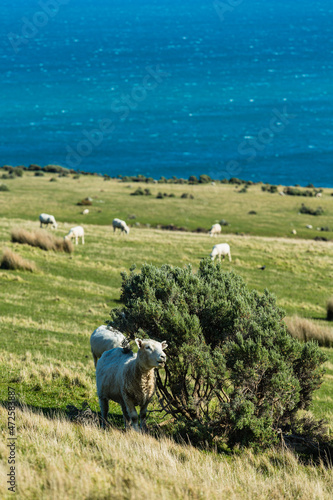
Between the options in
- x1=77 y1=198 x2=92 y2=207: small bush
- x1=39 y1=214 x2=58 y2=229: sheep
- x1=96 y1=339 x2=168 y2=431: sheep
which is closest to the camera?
x1=96 y1=339 x2=168 y2=431: sheep

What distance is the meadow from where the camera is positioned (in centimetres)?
693

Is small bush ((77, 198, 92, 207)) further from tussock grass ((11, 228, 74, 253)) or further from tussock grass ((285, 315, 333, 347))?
tussock grass ((285, 315, 333, 347))

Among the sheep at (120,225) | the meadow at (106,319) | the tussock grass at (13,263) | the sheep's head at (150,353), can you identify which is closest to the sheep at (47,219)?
the meadow at (106,319)

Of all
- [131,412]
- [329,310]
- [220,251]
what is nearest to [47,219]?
[220,251]

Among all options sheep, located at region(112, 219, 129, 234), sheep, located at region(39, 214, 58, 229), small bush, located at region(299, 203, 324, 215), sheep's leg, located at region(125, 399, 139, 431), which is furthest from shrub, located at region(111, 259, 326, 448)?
small bush, located at region(299, 203, 324, 215)

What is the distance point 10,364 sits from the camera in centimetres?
1384

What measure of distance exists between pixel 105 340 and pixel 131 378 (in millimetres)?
3001

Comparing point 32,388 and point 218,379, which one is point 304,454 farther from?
point 32,388

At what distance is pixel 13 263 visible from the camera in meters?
27.7

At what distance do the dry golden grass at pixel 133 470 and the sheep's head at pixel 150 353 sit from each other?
1.12m

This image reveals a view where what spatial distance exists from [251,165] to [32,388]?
114432mm

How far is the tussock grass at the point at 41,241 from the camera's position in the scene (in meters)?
33.4

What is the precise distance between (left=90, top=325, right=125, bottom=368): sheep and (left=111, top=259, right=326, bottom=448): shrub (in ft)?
3.46

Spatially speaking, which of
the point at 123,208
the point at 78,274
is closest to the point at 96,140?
the point at 123,208
